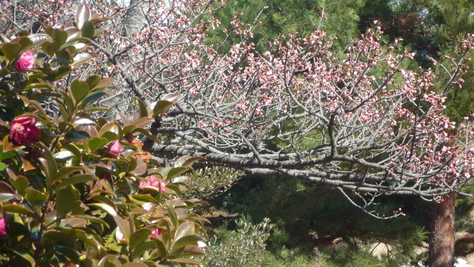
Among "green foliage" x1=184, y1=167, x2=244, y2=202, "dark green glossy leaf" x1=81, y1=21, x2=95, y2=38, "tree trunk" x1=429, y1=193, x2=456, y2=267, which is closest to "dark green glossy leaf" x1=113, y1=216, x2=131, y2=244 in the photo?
"dark green glossy leaf" x1=81, y1=21, x2=95, y2=38

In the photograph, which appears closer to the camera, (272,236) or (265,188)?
(272,236)

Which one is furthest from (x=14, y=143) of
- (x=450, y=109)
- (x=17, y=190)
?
(x=450, y=109)

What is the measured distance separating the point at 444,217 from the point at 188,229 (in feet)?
23.7

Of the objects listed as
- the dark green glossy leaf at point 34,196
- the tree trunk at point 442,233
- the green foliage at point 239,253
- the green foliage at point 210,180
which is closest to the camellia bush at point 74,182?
the dark green glossy leaf at point 34,196

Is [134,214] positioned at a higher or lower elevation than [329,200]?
higher

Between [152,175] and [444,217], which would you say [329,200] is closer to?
[444,217]

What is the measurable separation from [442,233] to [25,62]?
747 centimetres

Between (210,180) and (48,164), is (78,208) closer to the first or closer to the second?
(48,164)

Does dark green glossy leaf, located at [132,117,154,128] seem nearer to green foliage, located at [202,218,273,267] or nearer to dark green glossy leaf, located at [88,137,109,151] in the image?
dark green glossy leaf, located at [88,137,109,151]

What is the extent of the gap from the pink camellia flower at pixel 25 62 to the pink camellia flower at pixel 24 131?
18 cm

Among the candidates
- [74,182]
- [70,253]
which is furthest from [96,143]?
[70,253]

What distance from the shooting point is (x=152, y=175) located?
4.74 ft

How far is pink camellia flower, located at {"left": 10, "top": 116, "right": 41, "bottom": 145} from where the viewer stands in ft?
3.74

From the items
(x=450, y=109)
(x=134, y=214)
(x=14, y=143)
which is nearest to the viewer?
(x=14, y=143)
